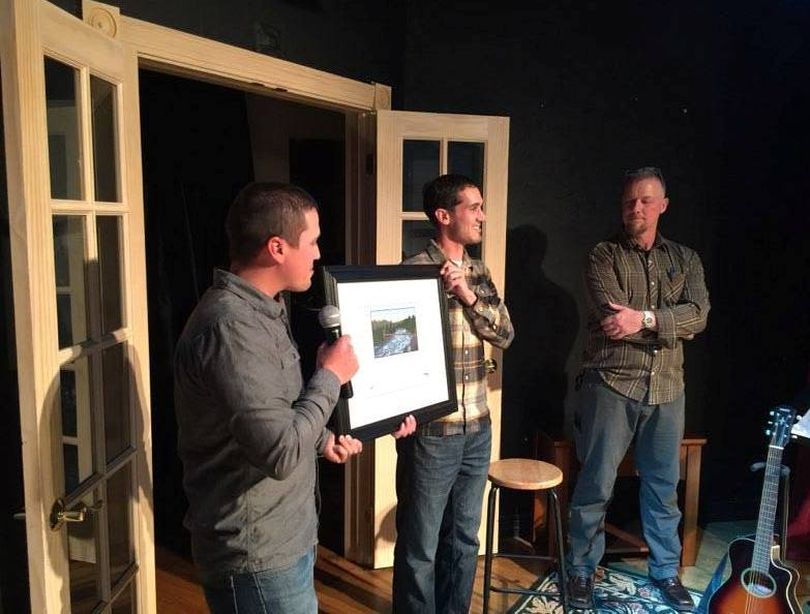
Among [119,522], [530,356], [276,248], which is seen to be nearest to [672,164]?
[530,356]

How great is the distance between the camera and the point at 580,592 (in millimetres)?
2723

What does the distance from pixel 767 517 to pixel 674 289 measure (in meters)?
0.89

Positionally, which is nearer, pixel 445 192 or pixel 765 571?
pixel 445 192

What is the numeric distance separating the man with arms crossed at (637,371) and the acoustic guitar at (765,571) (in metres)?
0.35

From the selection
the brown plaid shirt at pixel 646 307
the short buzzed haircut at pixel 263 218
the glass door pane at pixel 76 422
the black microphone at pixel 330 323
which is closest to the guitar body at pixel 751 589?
the brown plaid shirt at pixel 646 307

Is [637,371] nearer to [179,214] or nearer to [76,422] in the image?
[76,422]

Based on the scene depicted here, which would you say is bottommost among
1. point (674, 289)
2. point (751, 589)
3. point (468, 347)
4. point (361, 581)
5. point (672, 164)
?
point (361, 581)

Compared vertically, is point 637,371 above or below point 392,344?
below

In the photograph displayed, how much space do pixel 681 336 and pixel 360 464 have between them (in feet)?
4.84

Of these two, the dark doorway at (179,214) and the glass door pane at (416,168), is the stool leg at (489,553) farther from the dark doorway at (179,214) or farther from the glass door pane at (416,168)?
the glass door pane at (416,168)

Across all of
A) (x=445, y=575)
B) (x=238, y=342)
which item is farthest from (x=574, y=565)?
(x=238, y=342)

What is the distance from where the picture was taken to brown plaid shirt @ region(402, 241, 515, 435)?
2170 millimetres

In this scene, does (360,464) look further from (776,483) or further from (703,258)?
(703,258)

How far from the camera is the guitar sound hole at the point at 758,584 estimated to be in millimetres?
2339
